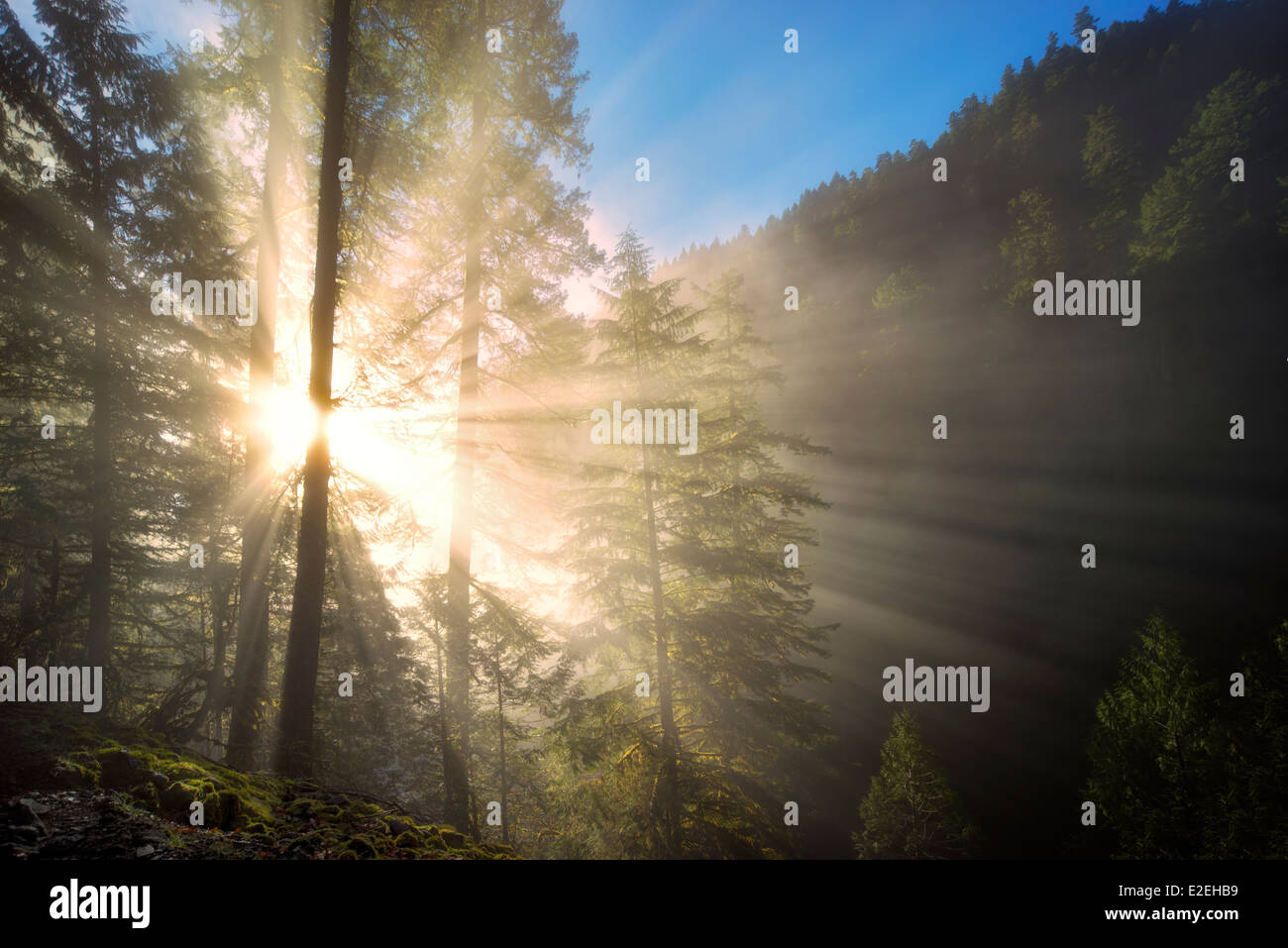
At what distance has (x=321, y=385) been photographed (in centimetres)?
563

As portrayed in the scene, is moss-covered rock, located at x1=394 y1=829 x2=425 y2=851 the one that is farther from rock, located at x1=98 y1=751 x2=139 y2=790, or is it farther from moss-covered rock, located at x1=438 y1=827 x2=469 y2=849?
rock, located at x1=98 y1=751 x2=139 y2=790

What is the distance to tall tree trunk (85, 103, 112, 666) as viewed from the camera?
9223 mm

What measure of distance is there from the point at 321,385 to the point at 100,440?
9.16 meters

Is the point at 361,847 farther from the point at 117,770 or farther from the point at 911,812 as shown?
the point at 911,812

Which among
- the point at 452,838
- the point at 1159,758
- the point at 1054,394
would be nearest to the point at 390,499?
the point at 452,838

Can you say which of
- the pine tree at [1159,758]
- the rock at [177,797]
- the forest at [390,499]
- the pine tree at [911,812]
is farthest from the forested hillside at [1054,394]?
the rock at [177,797]

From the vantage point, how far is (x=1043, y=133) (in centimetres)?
5784

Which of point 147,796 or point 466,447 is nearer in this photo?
point 147,796

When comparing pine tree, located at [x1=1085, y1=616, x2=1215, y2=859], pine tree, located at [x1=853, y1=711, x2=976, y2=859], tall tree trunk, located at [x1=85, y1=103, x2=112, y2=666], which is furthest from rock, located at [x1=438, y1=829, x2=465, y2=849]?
pine tree, located at [x1=1085, y1=616, x2=1215, y2=859]

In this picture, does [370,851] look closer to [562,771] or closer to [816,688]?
[562,771]

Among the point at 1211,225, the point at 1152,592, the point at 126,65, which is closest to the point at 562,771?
the point at 126,65

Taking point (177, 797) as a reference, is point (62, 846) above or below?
above

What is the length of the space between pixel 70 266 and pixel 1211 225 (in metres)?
70.0

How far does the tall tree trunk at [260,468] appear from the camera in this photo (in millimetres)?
7305
